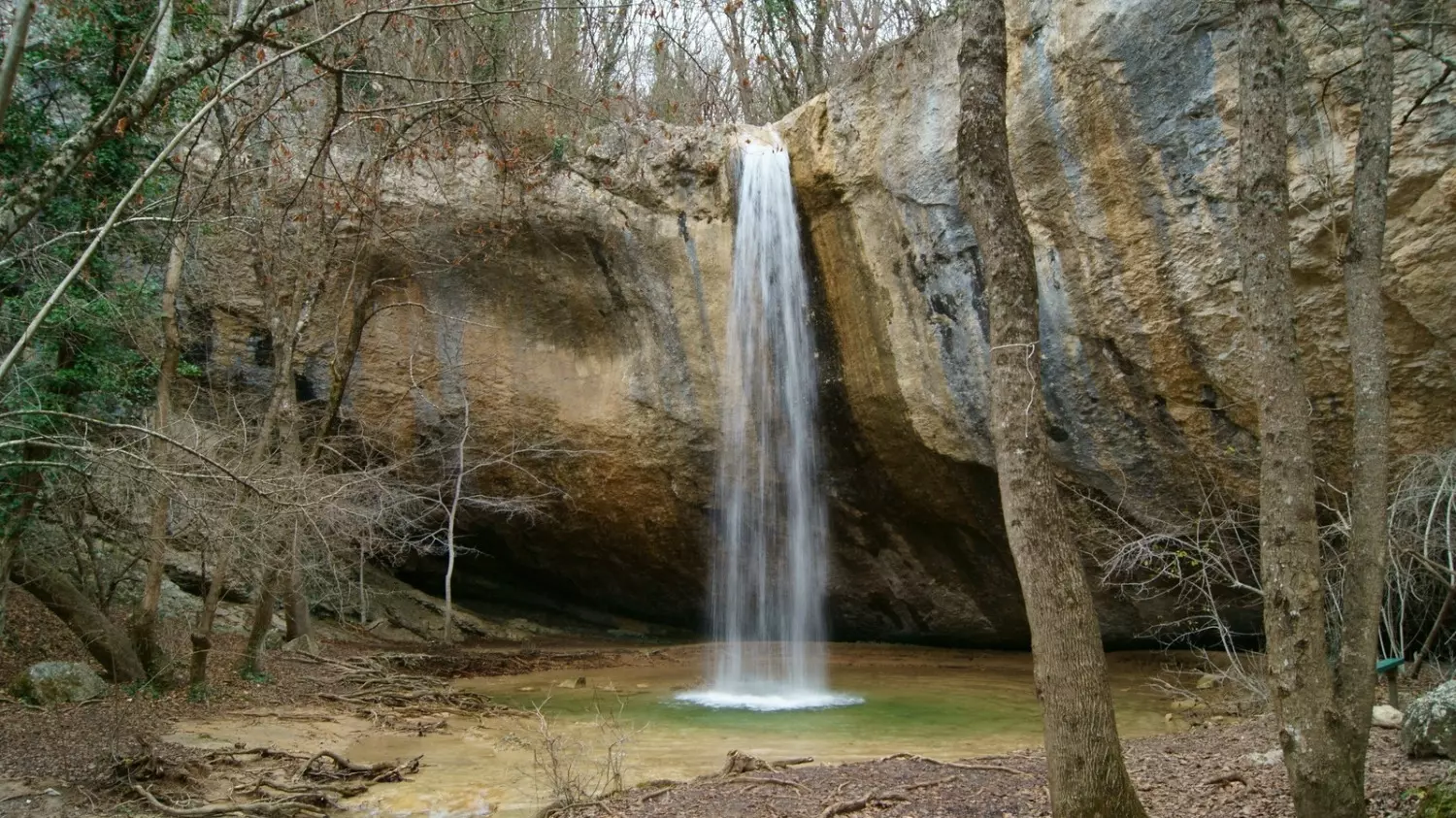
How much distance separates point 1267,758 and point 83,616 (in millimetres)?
9282

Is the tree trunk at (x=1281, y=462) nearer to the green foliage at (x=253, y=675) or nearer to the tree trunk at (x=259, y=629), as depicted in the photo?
the tree trunk at (x=259, y=629)

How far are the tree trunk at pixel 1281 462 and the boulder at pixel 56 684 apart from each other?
8556mm

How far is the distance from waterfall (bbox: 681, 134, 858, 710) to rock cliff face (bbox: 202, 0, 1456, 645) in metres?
0.28

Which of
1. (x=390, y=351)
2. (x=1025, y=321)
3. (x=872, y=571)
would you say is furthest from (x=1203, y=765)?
(x=390, y=351)

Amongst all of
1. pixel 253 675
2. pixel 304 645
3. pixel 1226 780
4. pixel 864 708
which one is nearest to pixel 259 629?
pixel 253 675

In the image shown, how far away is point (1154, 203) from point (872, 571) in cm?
717

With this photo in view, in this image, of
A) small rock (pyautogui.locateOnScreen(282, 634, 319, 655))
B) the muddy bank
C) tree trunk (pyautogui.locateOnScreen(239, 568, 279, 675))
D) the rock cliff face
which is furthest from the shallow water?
the rock cliff face

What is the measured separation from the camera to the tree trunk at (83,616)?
8508 millimetres

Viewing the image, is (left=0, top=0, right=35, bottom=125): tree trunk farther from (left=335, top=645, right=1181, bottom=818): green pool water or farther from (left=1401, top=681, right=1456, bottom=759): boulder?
(left=1401, top=681, right=1456, bottom=759): boulder

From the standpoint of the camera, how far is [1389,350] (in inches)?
332

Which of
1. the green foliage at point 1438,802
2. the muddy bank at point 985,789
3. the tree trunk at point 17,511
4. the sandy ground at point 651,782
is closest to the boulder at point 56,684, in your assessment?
the sandy ground at point 651,782

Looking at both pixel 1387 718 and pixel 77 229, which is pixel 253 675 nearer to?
pixel 77 229

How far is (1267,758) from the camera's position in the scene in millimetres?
5961

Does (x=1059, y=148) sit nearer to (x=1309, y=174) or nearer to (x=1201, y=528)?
(x=1309, y=174)
